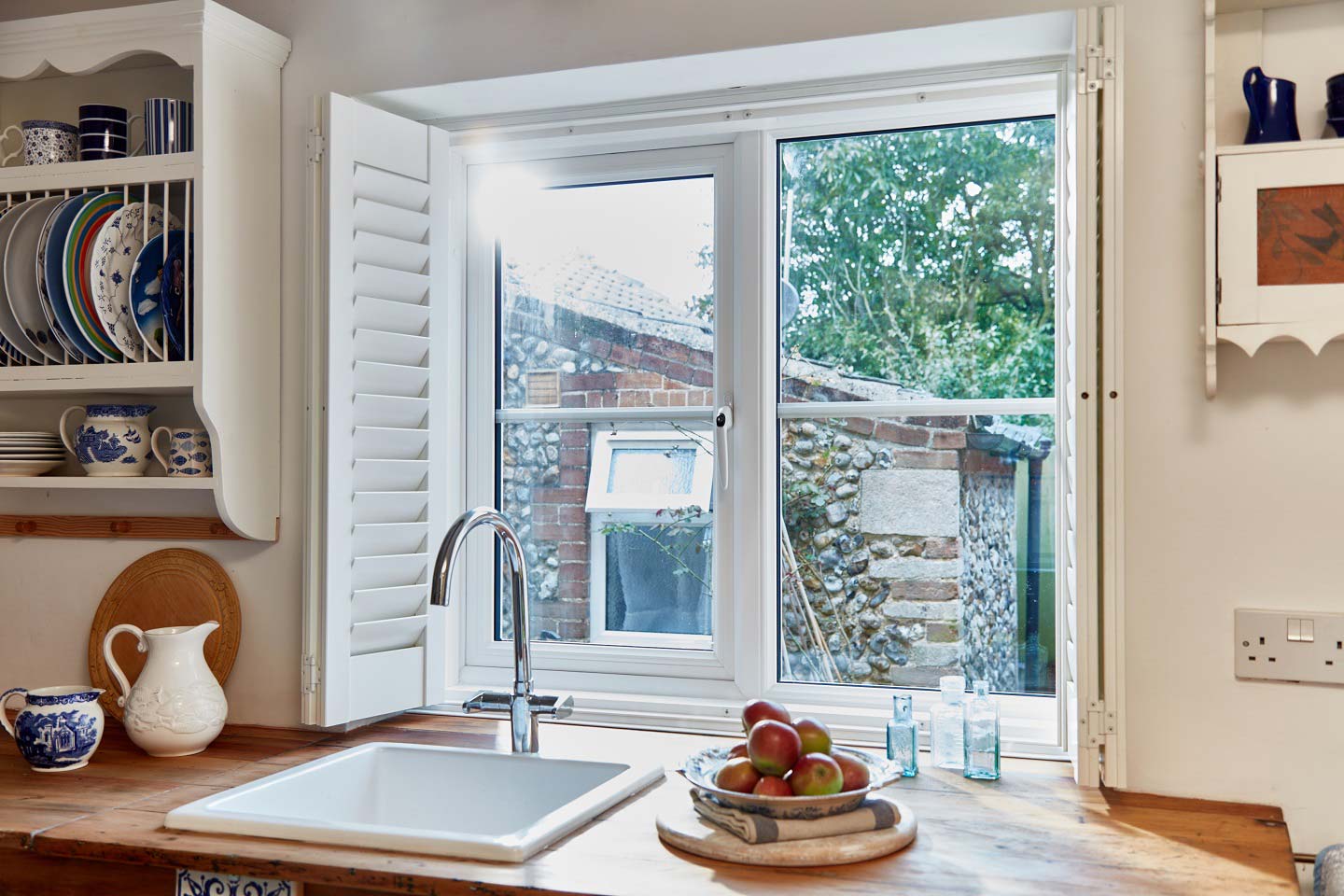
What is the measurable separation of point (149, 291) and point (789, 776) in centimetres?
131

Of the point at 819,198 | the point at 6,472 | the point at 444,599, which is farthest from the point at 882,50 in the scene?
the point at 6,472

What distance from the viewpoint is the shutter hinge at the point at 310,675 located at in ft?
6.35

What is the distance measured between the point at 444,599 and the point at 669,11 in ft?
3.28

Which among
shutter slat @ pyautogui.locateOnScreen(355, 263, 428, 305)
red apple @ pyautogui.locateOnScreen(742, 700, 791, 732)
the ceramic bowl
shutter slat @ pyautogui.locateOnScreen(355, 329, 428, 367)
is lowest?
the ceramic bowl

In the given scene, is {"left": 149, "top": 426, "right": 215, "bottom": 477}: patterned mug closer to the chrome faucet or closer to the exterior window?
the chrome faucet

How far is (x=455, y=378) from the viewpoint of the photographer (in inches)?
86.6

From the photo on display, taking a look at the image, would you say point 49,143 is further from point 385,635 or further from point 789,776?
point 789,776

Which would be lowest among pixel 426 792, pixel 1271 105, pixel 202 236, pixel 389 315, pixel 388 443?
pixel 426 792

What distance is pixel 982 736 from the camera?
5.50 ft

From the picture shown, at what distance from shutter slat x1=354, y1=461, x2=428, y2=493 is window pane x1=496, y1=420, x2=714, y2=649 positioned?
20 cm

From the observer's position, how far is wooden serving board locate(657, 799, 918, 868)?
1.31 meters

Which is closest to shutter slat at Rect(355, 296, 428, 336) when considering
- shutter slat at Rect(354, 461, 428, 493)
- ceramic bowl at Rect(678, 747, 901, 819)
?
shutter slat at Rect(354, 461, 428, 493)

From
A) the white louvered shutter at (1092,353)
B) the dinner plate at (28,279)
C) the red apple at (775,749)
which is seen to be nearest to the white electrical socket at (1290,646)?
the white louvered shutter at (1092,353)

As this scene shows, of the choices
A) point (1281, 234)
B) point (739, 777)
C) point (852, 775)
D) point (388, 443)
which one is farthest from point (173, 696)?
point (1281, 234)
